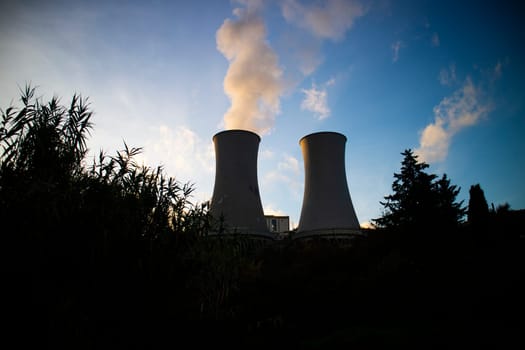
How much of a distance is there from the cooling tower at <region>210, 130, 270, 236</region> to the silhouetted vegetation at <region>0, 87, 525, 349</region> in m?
6.16

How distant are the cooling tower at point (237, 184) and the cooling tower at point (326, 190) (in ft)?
6.94

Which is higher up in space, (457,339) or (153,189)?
(153,189)

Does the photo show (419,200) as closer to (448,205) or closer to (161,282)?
(448,205)

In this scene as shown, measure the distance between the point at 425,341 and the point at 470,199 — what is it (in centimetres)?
1144

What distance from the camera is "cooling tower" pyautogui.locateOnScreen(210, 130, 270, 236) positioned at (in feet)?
46.2

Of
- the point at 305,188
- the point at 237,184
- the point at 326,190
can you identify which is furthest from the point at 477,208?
the point at 237,184

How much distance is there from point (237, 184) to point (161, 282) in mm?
10011

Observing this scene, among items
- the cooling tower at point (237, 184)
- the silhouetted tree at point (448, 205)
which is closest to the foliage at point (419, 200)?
the silhouetted tree at point (448, 205)

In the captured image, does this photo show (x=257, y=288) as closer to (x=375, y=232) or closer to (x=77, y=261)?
(x=77, y=261)

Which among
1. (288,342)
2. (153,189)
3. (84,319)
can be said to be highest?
(153,189)

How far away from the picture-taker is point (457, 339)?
443 cm

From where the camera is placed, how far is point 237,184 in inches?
565

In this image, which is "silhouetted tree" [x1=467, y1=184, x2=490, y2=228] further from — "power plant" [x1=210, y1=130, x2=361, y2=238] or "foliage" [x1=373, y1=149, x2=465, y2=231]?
"power plant" [x1=210, y1=130, x2=361, y2=238]

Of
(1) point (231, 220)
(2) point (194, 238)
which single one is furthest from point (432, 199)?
(2) point (194, 238)
